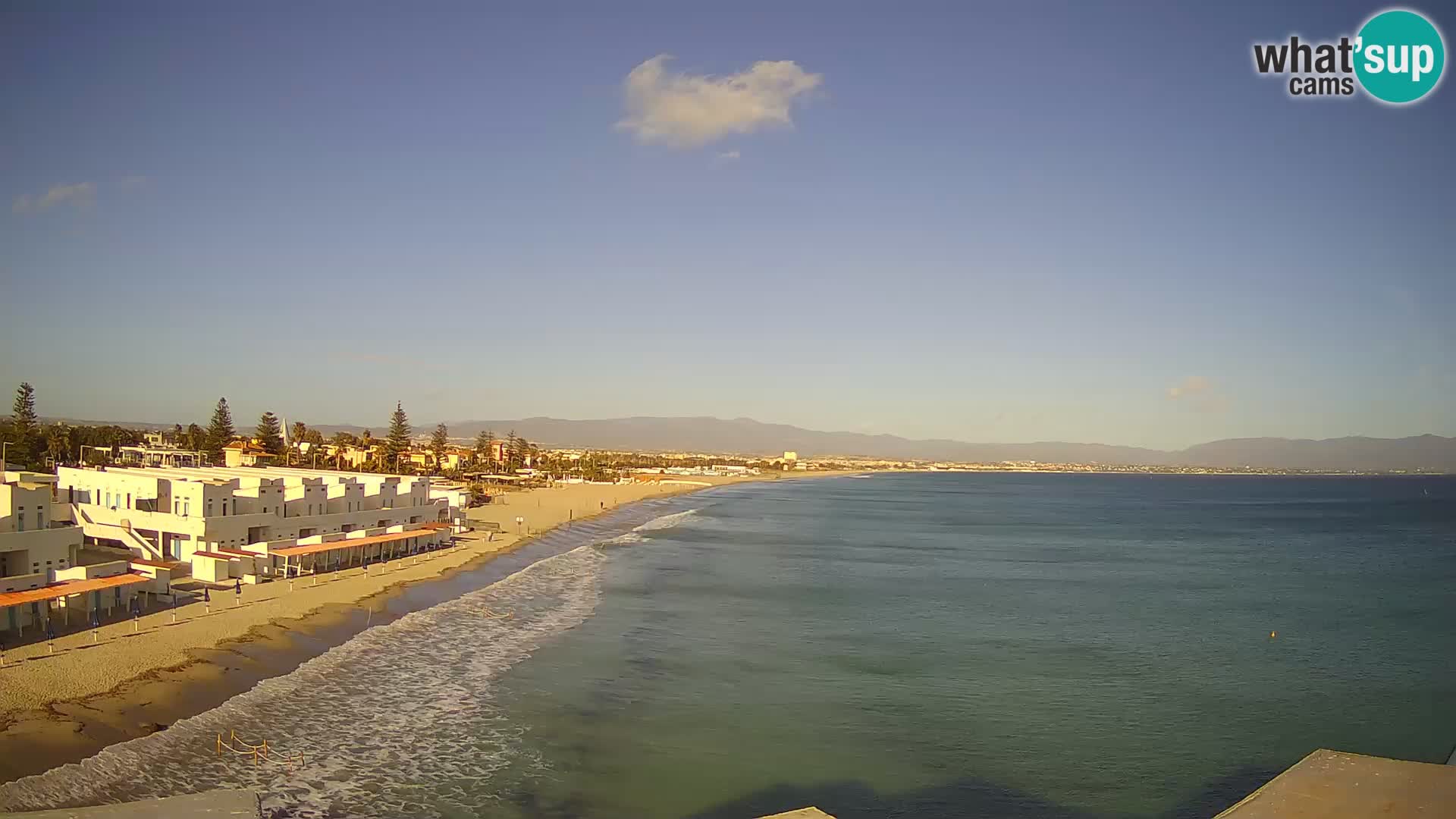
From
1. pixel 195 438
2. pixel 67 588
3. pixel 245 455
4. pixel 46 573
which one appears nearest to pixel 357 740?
pixel 67 588

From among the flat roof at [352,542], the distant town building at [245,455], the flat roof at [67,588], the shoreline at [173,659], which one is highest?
the distant town building at [245,455]

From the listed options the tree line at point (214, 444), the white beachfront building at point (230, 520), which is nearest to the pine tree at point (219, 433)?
the tree line at point (214, 444)

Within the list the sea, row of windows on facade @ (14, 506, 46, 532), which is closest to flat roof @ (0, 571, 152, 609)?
row of windows on facade @ (14, 506, 46, 532)

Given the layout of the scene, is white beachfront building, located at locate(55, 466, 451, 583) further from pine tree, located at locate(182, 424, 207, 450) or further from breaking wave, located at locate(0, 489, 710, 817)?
pine tree, located at locate(182, 424, 207, 450)

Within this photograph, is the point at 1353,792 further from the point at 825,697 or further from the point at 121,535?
the point at 121,535

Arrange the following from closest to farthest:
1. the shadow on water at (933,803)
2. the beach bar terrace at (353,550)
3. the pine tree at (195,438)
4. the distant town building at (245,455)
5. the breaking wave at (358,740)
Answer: the breaking wave at (358,740) → the shadow on water at (933,803) → the beach bar terrace at (353,550) → the distant town building at (245,455) → the pine tree at (195,438)

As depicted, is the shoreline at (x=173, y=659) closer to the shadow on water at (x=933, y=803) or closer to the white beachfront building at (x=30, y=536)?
the white beachfront building at (x=30, y=536)
